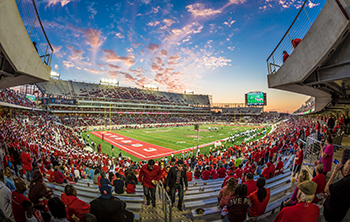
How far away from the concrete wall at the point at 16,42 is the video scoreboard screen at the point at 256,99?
78681 millimetres

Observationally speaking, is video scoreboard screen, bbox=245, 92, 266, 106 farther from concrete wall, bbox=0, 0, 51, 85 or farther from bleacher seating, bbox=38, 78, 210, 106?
concrete wall, bbox=0, 0, 51, 85

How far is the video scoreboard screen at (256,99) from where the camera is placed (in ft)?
239

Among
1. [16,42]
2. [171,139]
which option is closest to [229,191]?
[16,42]

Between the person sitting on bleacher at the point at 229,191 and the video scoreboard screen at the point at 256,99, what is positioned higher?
the video scoreboard screen at the point at 256,99

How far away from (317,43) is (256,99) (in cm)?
7600

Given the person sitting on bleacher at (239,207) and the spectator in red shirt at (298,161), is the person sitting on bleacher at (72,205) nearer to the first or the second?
the person sitting on bleacher at (239,207)

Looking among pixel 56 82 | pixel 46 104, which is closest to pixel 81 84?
pixel 56 82

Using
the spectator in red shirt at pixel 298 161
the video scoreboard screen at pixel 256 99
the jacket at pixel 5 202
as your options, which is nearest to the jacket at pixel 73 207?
the jacket at pixel 5 202

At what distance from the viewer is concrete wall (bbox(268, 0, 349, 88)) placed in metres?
4.26

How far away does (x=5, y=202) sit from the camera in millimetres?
3049

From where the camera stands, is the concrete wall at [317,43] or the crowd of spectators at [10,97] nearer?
the concrete wall at [317,43]

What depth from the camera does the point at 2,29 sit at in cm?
445

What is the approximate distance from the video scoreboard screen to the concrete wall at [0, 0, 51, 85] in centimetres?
7868

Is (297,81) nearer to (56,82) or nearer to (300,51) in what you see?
(300,51)
